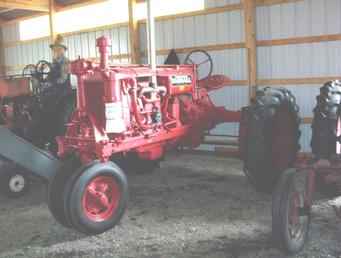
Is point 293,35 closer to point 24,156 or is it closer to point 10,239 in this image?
point 24,156

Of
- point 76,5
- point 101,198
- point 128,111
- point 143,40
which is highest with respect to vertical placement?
point 76,5

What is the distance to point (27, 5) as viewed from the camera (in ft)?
31.2

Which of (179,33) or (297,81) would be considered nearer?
(297,81)

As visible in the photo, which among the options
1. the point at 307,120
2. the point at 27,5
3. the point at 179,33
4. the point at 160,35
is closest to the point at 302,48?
the point at 307,120

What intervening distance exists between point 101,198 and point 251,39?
3766mm

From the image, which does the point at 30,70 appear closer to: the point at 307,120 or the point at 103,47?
the point at 103,47

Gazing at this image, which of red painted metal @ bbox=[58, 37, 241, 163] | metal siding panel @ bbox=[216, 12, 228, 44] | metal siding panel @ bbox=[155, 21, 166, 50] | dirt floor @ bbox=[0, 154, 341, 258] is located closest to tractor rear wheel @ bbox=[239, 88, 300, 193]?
dirt floor @ bbox=[0, 154, 341, 258]

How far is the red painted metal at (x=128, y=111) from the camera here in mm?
4219

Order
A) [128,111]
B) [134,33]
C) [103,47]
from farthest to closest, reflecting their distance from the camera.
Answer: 1. [134,33]
2. [128,111]
3. [103,47]

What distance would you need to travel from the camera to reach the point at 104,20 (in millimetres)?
9180

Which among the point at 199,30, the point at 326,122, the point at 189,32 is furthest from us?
the point at 189,32

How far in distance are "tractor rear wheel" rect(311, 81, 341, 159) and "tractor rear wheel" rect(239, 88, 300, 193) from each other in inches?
21.9

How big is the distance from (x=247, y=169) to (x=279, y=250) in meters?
1.53

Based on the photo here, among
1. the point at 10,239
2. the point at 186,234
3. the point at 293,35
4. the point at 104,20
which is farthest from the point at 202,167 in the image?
the point at 104,20
